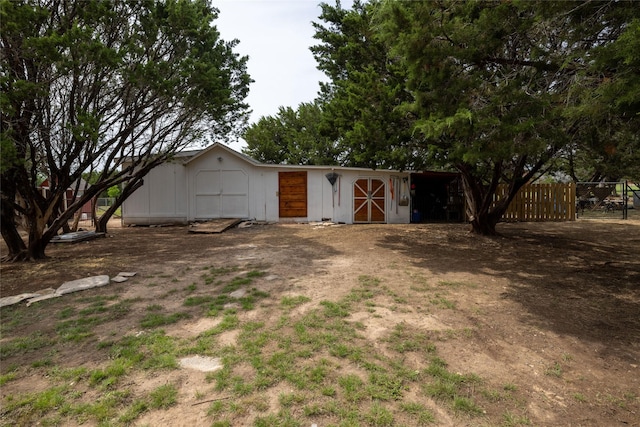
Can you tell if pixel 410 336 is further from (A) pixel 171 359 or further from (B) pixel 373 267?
(B) pixel 373 267

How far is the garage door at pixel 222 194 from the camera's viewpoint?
546 inches

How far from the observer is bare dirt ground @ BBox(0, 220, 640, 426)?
2.34 metres

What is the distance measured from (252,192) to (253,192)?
0.14ft

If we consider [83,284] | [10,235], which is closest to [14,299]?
[83,284]

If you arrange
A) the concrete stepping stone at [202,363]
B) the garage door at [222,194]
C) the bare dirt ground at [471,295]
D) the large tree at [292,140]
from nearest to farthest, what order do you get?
the bare dirt ground at [471,295] < the concrete stepping stone at [202,363] < the garage door at [222,194] < the large tree at [292,140]

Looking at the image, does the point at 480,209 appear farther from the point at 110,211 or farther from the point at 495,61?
the point at 110,211

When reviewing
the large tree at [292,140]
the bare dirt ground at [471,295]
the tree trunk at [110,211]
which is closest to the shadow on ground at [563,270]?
the bare dirt ground at [471,295]

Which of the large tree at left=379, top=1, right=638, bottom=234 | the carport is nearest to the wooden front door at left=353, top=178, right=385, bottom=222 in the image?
the carport

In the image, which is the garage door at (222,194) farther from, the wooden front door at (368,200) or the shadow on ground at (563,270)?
the shadow on ground at (563,270)

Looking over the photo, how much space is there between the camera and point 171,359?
270 centimetres

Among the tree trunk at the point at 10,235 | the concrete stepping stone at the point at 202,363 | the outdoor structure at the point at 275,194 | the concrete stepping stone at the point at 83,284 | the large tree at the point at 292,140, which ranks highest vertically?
the large tree at the point at 292,140

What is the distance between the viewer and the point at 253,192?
1384cm

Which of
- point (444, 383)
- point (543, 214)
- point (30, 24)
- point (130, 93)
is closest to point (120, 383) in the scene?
point (444, 383)

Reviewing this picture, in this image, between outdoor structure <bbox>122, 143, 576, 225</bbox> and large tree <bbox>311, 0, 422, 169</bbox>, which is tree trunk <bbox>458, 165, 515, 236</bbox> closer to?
large tree <bbox>311, 0, 422, 169</bbox>
